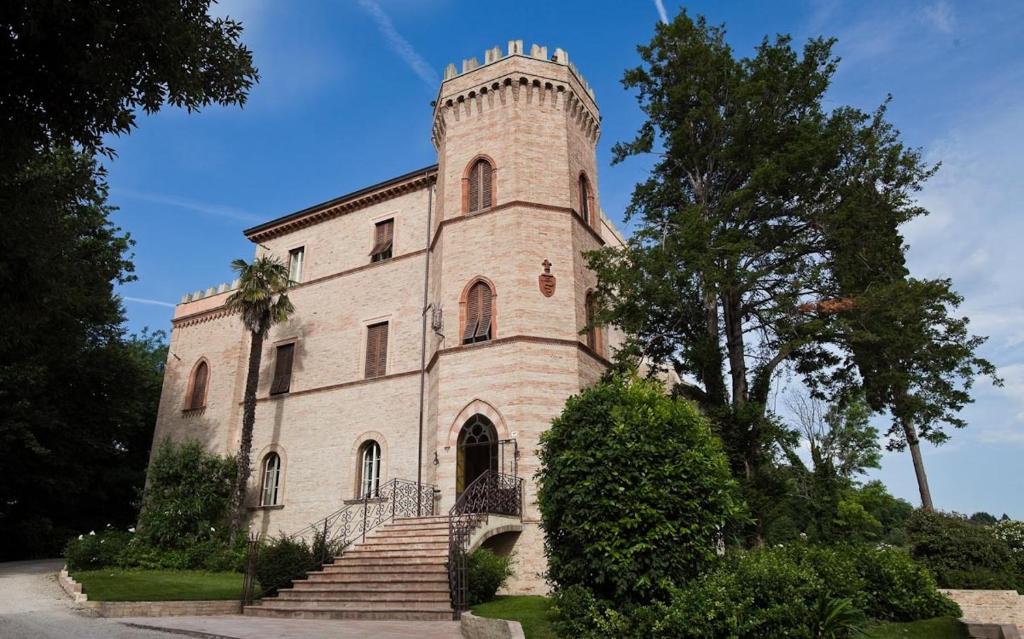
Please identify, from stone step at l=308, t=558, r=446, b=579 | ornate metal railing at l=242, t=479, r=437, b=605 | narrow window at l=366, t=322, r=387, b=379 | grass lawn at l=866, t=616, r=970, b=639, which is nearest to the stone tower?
ornate metal railing at l=242, t=479, r=437, b=605

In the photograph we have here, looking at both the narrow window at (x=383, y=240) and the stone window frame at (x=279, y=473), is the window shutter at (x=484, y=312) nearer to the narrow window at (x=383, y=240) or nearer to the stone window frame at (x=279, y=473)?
the narrow window at (x=383, y=240)

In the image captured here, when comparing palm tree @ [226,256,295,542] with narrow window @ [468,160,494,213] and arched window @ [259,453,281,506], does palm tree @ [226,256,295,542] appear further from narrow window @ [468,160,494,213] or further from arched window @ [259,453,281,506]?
narrow window @ [468,160,494,213]

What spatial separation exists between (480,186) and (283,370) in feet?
32.6

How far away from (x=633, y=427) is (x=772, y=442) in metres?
6.84

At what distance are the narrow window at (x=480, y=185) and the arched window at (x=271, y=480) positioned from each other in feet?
35.6

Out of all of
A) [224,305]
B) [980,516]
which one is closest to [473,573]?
[224,305]

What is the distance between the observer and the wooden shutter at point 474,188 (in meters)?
19.8

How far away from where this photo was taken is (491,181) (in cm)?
1975

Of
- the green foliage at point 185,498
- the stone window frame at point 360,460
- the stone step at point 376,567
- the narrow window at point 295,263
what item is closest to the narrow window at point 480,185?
the stone window frame at point 360,460

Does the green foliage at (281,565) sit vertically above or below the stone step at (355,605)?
above

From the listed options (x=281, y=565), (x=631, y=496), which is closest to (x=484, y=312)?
(x=281, y=565)

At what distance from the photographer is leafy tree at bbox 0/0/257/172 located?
247 inches

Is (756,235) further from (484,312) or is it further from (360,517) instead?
(360,517)

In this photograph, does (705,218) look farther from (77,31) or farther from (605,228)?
(77,31)
